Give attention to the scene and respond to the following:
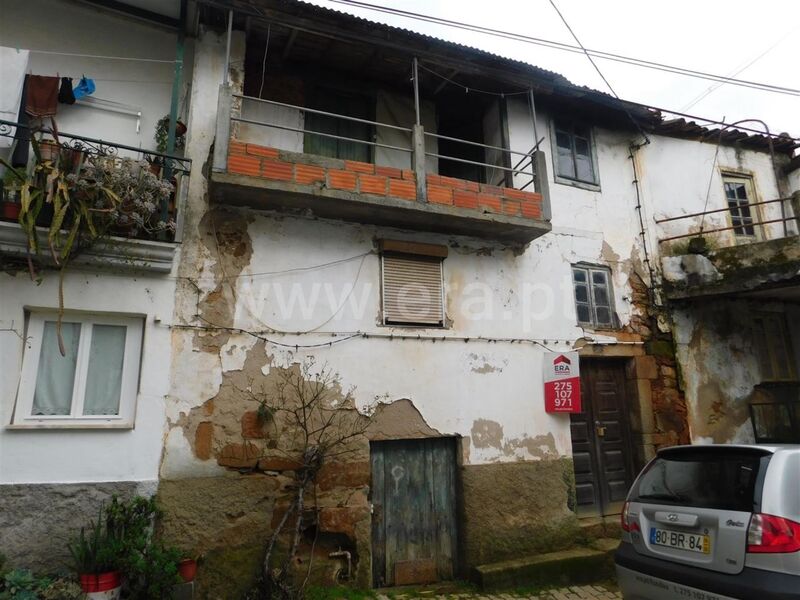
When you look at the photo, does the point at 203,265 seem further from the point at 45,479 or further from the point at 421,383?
the point at 421,383

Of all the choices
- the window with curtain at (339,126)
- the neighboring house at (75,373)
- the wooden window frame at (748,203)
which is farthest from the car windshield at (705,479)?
the wooden window frame at (748,203)

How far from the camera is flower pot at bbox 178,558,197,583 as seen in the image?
4.72 metres

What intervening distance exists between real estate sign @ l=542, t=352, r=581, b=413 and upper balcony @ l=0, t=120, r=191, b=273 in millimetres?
5268

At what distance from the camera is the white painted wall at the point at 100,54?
5996 mm

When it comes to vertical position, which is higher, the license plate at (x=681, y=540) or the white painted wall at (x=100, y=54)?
the white painted wall at (x=100, y=54)

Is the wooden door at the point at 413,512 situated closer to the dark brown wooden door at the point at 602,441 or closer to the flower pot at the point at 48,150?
the dark brown wooden door at the point at 602,441

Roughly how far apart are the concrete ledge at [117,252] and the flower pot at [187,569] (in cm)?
306

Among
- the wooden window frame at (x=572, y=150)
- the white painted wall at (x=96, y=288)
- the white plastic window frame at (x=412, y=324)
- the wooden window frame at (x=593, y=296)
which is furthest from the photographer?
the wooden window frame at (x=572, y=150)

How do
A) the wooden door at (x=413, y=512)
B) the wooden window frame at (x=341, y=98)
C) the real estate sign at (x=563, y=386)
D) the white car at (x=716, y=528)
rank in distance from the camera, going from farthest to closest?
the wooden window frame at (x=341, y=98), the real estate sign at (x=563, y=386), the wooden door at (x=413, y=512), the white car at (x=716, y=528)

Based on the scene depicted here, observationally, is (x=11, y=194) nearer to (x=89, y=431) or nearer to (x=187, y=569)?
(x=89, y=431)

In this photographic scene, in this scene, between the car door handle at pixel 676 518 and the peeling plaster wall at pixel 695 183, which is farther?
the peeling plaster wall at pixel 695 183

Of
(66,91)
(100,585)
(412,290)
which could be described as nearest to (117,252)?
(66,91)

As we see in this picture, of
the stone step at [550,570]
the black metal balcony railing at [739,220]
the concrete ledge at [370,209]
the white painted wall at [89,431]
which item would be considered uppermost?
the black metal balcony railing at [739,220]

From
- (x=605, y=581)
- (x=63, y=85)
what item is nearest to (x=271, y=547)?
(x=605, y=581)
